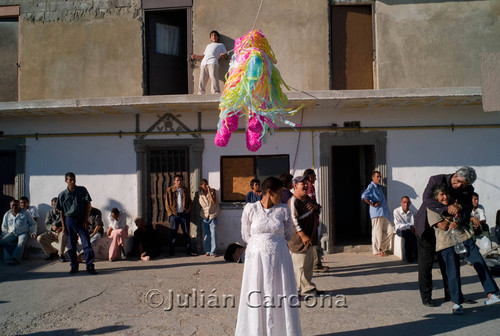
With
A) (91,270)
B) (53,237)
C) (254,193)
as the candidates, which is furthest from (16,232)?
(254,193)

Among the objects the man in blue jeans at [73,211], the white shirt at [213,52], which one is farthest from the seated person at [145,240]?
the white shirt at [213,52]

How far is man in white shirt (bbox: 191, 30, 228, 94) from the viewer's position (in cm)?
955

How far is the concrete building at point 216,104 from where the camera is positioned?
9594 mm

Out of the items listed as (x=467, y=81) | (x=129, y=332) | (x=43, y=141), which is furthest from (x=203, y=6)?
(x=129, y=332)

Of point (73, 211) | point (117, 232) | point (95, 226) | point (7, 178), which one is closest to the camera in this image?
point (73, 211)

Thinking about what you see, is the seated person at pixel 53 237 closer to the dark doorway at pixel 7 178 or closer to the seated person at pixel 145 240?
the seated person at pixel 145 240

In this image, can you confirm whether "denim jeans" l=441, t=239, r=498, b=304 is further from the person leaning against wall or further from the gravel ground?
the person leaning against wall

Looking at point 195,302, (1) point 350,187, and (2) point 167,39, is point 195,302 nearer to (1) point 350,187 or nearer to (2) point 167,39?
(2) point 167,39

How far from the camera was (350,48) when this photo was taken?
32.9 feet

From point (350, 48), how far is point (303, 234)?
5.87 m

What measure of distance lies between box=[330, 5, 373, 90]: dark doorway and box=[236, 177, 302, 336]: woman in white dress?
6.30 metres

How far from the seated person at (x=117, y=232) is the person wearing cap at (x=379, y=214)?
5.15 m

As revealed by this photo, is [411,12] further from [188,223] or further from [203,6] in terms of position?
[188,223]

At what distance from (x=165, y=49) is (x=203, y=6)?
1.52 meters
